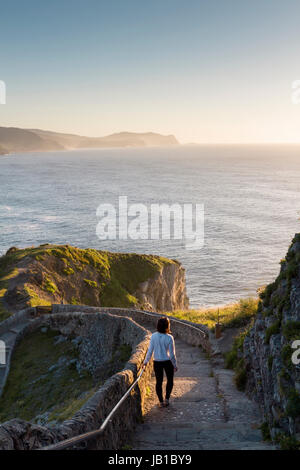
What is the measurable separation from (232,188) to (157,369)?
154277mm

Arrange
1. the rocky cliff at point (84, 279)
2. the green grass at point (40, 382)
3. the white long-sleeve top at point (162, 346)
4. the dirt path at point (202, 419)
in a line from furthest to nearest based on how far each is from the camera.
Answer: the rocky cliff at point (84, 279)
the green grass at point (40, 382)
the white long-sleeve top at point (162, 346)
the dirt path at point (202, 419)

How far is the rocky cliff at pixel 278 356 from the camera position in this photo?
24.3 ft

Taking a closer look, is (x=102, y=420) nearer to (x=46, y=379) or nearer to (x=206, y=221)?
(x=46, y=379)

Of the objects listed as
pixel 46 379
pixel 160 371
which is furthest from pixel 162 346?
pixel 46 379

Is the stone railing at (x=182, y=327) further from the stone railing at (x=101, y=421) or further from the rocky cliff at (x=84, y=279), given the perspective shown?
the stone railing at (x=101, y=421)

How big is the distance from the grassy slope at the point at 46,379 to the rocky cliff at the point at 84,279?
671 cm

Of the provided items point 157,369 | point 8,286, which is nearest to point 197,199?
point 8,286

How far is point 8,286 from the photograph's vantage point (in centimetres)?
3319

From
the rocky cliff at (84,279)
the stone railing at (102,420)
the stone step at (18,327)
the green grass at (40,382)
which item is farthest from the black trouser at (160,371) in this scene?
the rocky cliff at (84,279)

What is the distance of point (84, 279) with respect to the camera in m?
42.4

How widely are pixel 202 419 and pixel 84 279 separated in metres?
34.0

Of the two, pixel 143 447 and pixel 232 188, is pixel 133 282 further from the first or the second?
pixel 232 188

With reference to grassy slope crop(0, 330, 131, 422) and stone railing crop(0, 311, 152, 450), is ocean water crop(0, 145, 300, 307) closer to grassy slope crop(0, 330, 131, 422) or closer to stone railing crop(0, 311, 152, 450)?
grassy slope crop(0, 330, 131, 422)

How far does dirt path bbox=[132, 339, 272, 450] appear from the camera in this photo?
303 inches
